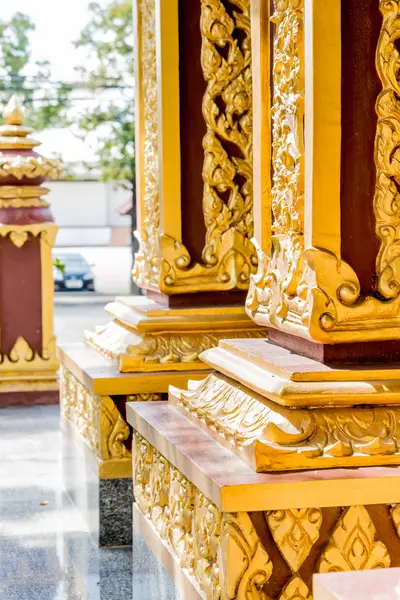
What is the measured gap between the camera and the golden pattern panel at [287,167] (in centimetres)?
323

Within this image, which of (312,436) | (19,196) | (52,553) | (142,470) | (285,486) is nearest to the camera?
(285,486)

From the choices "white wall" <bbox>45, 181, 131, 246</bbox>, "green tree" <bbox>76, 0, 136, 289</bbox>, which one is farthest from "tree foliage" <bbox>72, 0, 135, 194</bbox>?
"white wall" <bbox>45, 181, 131, 246</bbox>

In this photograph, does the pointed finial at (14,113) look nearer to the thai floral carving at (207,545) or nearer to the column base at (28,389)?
the column base at (28,389)

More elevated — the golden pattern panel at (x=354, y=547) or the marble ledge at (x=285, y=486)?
the marble ledge at (x=285, y=486)

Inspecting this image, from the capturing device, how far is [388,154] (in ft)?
10.2

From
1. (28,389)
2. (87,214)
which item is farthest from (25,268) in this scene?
(87,214)

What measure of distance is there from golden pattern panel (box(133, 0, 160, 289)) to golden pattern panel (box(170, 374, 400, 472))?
2161 millimetres

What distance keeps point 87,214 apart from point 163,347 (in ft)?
120

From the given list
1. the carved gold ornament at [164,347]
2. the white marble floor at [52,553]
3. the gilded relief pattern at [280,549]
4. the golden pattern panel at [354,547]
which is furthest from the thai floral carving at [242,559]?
the carved gold ornament at [164,347]

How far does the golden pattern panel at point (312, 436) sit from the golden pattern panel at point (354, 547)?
0.13 m

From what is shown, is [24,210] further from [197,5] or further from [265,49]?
[265,49]

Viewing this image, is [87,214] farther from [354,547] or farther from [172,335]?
[354,547]

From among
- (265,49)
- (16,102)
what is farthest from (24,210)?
(265,49)

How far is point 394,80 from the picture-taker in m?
3.10
